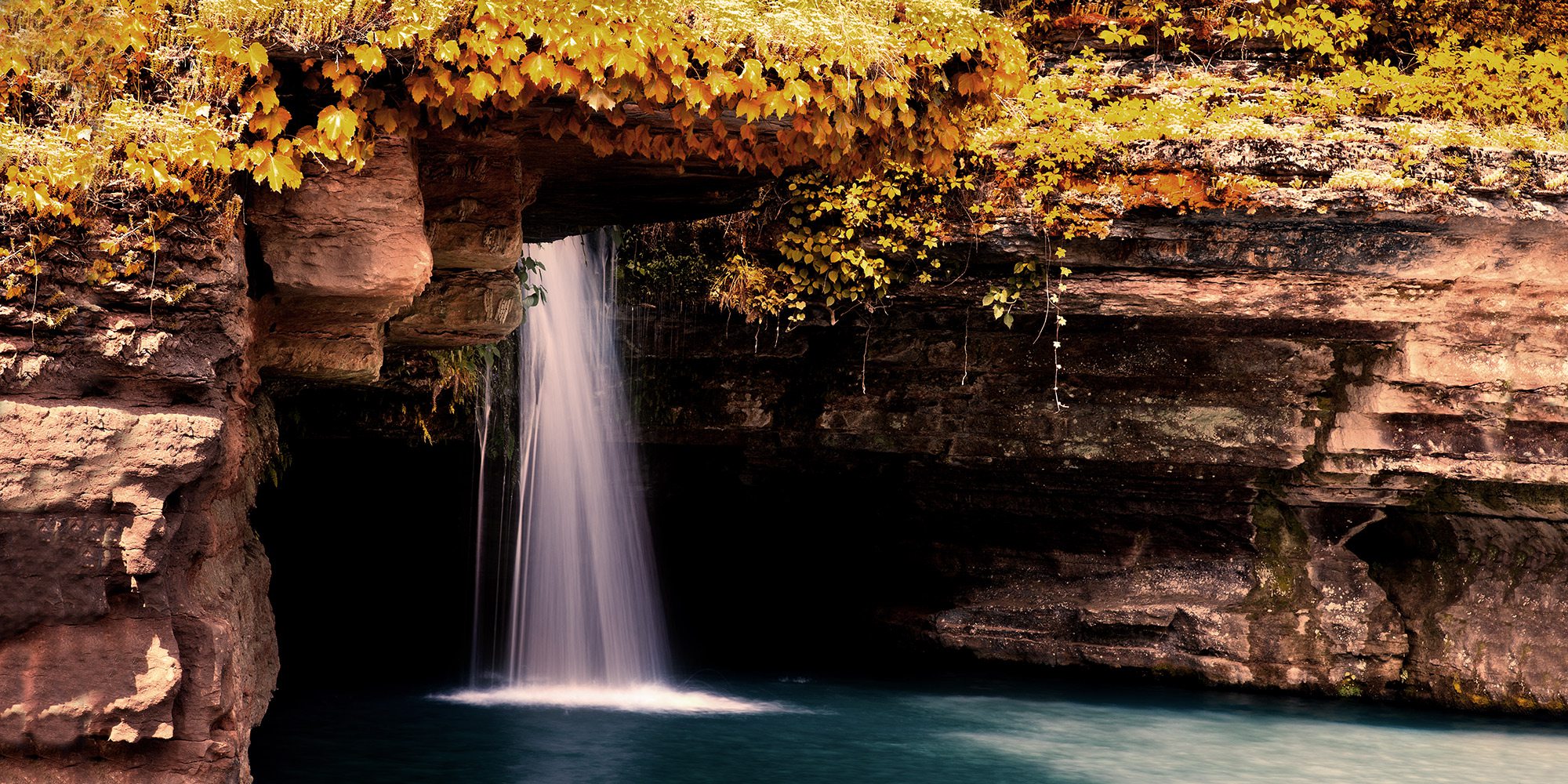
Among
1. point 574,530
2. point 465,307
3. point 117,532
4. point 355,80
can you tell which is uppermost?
point 355,80

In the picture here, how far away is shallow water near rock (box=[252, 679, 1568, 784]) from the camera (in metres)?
8.15

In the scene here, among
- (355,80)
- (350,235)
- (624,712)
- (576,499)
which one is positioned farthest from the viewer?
(576,499)

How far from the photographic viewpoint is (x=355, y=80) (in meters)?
5.12

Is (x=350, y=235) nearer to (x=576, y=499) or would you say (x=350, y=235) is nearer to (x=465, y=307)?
(x=465, y=307)

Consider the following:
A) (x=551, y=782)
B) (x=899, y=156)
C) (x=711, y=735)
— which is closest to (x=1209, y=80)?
(x=899, y=156)

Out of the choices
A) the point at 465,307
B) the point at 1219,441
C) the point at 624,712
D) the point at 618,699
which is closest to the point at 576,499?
the point at 618,699

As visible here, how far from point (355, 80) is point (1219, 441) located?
8237 millimetres

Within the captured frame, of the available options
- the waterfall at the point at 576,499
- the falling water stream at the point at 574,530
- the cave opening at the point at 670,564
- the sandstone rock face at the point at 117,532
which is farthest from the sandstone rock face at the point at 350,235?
the cave opening at the point at 670,564

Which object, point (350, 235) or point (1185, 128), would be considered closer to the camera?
point (350, 235)

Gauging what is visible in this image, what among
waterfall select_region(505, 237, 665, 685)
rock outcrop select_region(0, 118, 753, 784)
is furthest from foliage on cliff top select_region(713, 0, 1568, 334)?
rock outcrop select_region(0, 118, 753, 784)

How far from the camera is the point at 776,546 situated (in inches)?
550

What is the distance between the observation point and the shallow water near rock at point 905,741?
8.15 m

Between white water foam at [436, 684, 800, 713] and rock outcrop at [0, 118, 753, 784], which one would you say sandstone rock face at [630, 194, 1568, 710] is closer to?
white water foam at [436, 684, 800, 713]

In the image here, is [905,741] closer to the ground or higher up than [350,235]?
closer to the ground
